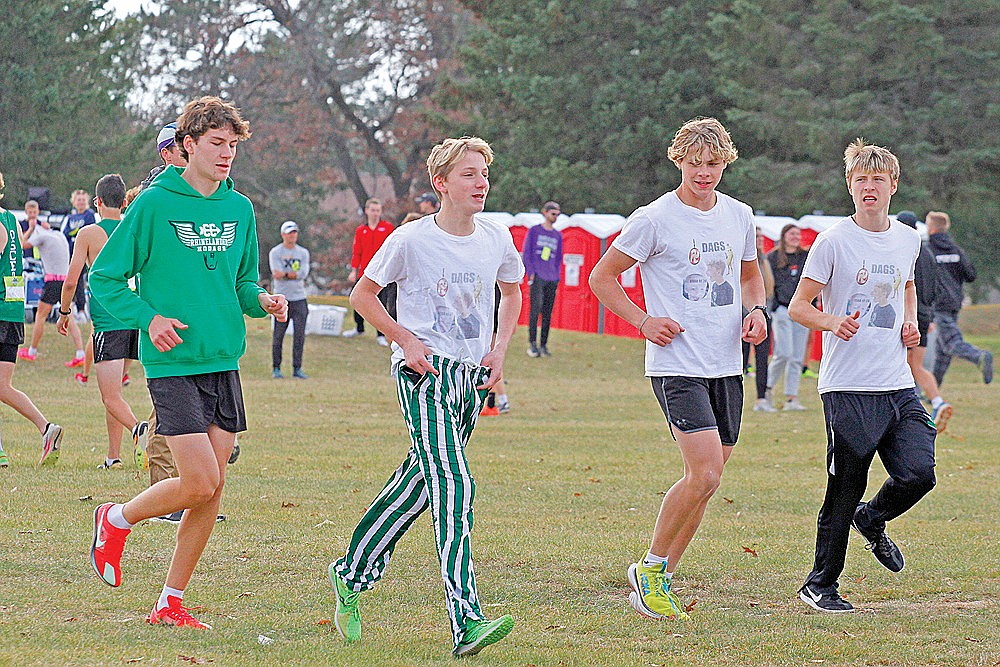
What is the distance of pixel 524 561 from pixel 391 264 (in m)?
2.41

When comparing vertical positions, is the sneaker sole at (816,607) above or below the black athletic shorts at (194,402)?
A: below

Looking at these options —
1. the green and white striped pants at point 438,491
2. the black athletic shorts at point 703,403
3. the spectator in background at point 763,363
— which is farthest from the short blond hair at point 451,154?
the spectator in background at point 763,363

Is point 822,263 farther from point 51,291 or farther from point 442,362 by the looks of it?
point 51,291

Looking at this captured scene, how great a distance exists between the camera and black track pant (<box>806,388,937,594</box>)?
20.9 feet

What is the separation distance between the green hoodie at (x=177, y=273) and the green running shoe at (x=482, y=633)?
1.39 meters

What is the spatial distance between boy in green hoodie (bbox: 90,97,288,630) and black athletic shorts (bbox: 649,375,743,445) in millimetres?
1658

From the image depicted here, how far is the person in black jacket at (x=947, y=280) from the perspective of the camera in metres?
17.4

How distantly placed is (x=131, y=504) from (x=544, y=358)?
17684mm

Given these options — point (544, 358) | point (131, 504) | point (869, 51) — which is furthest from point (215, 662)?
point (869, 51)

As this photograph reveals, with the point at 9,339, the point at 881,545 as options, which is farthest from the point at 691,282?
the point at 9,339

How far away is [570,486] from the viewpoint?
34.4 ft

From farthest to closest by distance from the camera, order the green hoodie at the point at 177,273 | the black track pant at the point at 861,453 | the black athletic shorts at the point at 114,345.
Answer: the black athletic shorts at the point at 114,345 < the black track pant at the point at 861,453 < the green hoodie at the point at 177,273

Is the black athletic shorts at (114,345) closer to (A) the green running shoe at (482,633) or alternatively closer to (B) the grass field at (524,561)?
(B) the grass field at (524,561)

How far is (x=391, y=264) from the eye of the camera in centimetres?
557
